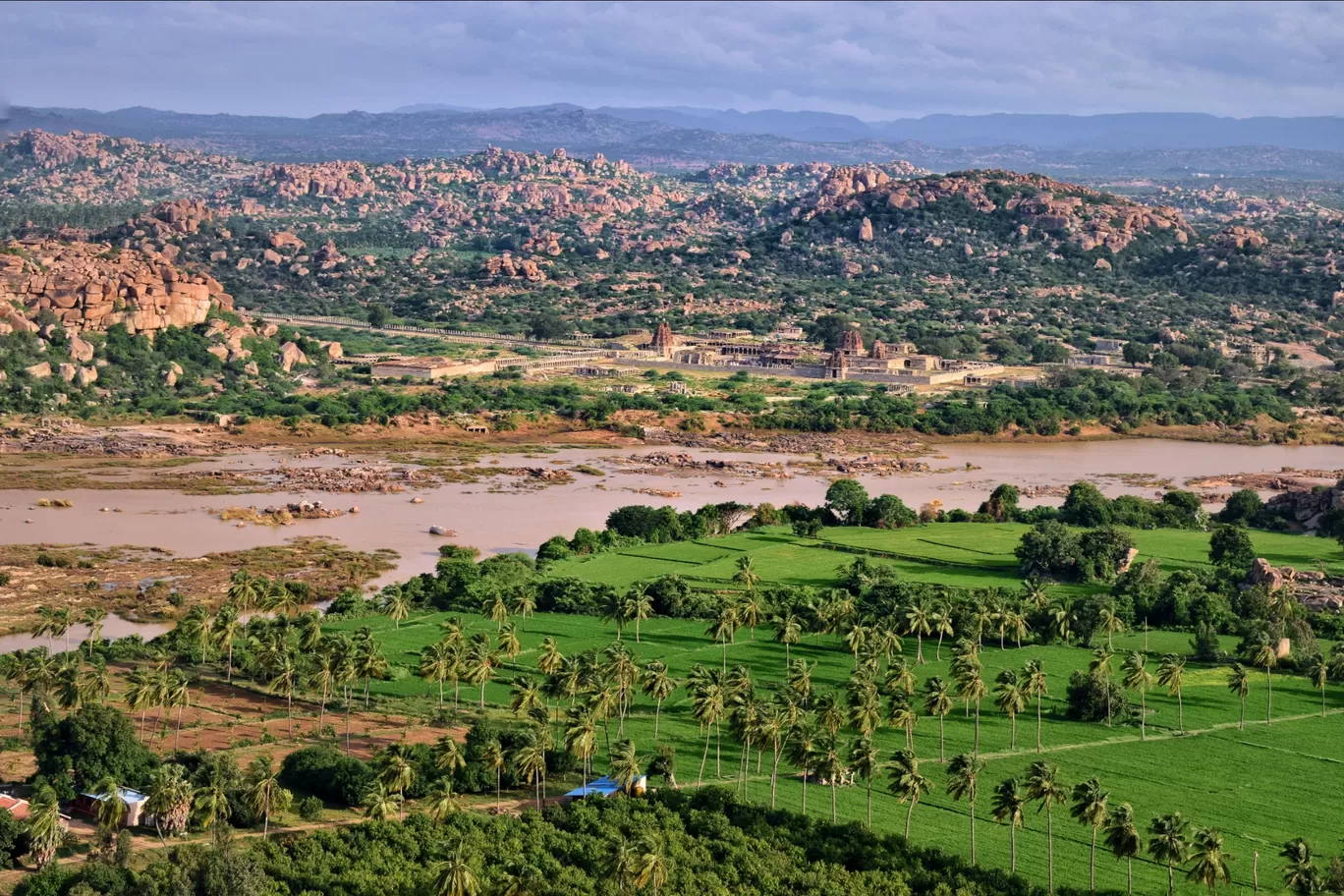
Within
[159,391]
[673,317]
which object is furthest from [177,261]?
[159,391]

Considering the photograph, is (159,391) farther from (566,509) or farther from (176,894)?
(176,894)

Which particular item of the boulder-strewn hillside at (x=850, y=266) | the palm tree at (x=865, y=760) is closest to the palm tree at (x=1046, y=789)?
the palm tree at (x=865, y=760)

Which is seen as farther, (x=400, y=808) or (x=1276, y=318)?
(x=1276, y=318)

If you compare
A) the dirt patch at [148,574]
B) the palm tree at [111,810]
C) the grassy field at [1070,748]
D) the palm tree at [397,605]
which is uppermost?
the palm tree at [111,810]

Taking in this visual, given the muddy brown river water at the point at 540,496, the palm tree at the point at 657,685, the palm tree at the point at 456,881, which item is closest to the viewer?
the palm tree at the point at 456,881

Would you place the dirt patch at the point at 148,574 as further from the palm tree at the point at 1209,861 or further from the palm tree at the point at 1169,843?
the palm tree at the point at 1209,861

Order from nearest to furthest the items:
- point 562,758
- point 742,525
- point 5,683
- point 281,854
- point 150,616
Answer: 1. point 281,854
2. point 562,758
3. point 5,683
4. point 150,616
5. point 742,525

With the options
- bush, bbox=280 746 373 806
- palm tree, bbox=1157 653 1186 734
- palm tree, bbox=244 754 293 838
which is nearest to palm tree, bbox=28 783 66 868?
palm tree, bbox=244 754 293 838
